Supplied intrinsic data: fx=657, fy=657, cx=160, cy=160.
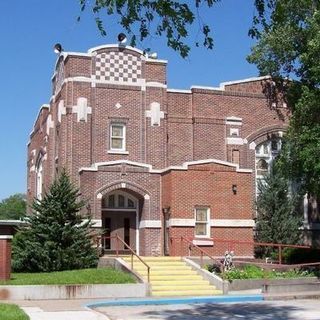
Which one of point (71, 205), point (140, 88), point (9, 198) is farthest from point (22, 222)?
point (9, 198)

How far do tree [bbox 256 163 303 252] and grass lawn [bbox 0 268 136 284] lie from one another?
9.52 meters

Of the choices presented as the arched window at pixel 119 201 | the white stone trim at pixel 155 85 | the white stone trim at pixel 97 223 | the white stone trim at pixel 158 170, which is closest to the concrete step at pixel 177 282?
the white stone trim at pixel 97 223

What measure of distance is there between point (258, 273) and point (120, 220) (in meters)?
8.74

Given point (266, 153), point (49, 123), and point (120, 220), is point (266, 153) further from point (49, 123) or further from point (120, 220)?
point (49, 123)

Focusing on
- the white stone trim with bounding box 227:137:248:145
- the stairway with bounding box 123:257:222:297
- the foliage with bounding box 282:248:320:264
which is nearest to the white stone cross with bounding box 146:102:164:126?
the white stone trim with bounding box 227:137:248:145

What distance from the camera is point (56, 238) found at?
81.3 ft

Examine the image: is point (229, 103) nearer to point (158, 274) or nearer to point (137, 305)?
point (158, 274)

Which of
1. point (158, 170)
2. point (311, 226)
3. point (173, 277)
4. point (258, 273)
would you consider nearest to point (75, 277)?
point (173, 277)

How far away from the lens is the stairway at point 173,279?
22609 mm

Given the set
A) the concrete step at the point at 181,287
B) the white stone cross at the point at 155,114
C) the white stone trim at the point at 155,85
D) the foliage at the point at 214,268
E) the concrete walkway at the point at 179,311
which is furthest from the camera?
the white stone trim at the point at 155,85

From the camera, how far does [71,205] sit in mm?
25375

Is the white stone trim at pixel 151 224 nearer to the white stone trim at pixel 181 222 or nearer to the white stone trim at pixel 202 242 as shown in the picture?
the white stone trim at pixel 181 222

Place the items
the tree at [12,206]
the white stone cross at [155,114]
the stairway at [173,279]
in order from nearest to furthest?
the stairway at [173,279] → the white stone cross at [155,114] → the tree at [12,206]

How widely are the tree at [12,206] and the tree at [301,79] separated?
99.2 metres
